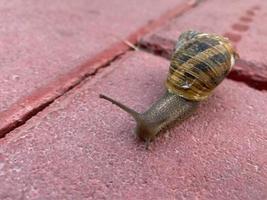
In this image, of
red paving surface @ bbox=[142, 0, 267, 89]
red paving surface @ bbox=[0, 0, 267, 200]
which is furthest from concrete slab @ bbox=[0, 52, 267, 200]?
red paving surface @ bbox=[142, 0, 267, 89]

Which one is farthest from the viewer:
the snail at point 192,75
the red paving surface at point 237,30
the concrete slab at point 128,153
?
the red paving surface at point 237,30

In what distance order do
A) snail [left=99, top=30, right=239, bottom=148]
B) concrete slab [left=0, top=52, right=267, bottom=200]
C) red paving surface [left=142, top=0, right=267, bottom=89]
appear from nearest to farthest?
1. concrete slab [left=0, top=52, right=267, bottom=200]
2. snail [left=99, top=30, right=239, bottom=148]
3. red paving surface [left=142, top=0, right=267, bottom=89]

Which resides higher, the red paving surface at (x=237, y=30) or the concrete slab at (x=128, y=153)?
the concrete slab at (x=128, y=153)

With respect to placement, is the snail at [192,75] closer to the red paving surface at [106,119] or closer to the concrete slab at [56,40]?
the red paving surface at [106,119]

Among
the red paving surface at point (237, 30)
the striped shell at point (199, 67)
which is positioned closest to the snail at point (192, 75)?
the striped shell at point (199, 67)

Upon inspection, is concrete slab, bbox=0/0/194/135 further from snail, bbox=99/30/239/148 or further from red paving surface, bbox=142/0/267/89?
snail, bbox=99/30/239/148

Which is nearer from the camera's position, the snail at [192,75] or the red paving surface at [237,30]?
the snail at [192,75]

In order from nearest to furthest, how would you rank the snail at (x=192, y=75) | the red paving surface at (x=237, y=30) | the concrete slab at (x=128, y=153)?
the concrete slab at (x=128, y=153), the snail at (x=192, y=75), the red paving surface at (x=237, y=30)

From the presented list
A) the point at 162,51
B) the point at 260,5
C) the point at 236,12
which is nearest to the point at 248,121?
the point at 162,51
